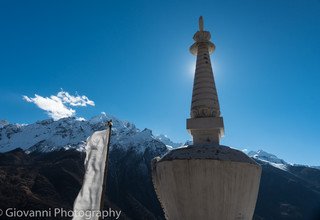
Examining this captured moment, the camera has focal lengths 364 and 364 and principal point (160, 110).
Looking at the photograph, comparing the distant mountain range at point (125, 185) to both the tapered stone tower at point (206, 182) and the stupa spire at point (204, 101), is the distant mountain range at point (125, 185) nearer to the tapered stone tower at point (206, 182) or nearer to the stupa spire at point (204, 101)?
the stupa spire at point (204, 101)

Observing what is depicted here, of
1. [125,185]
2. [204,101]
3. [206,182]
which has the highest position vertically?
[125,185]

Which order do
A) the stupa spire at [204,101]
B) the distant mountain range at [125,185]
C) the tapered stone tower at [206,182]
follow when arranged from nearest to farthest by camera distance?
the tapered stone tower at [206,182] < the stupa spire at [204,101] < the distant mountain range at [125,185]

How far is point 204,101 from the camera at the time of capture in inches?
531

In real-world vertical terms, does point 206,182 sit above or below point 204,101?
below

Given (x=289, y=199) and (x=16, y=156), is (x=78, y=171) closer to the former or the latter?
(x=16, y=156)

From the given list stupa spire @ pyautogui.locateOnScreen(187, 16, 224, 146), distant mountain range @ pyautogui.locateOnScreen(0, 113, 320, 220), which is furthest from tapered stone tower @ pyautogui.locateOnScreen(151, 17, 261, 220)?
distant mountain range @ pyautogui.locateOnScreen(0, 113, 320, 220)

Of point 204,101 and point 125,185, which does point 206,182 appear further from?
point 125,185

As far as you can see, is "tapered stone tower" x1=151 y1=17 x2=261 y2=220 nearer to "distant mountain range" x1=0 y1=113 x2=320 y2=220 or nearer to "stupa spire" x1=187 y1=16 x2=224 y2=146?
"stupa spire" x1=187 y1=16 x2=224 y2=146

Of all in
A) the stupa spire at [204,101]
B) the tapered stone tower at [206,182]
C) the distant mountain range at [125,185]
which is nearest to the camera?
the tapered stone tower at [206,182]

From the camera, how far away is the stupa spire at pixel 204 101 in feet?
42.2

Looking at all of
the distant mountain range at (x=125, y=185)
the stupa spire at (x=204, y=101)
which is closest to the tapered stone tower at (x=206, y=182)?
the stupa spire at (x=204, y=101)

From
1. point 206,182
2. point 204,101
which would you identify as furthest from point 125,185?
point 206,182

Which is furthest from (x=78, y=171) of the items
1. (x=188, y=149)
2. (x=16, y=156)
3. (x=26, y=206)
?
(x=188, y=149)

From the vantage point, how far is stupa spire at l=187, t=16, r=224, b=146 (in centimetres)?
1287
